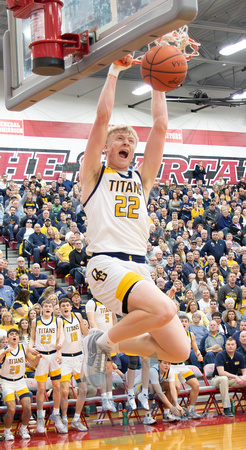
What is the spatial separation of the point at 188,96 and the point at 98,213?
946 inches

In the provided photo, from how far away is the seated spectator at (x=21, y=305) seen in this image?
11.6 metres

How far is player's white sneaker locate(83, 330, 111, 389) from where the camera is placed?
15.6ft

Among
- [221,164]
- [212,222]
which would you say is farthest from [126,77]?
[212,222]

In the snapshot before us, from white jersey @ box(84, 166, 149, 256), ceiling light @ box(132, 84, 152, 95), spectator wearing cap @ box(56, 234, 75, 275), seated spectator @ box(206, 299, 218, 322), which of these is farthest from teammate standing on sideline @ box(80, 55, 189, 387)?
ceiling light @ box(132, 84, 152, 95)

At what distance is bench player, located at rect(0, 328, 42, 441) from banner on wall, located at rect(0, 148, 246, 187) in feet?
46.1

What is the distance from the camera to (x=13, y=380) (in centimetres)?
955

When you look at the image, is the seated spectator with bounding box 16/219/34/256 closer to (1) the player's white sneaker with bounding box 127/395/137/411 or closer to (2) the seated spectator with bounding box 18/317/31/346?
(2) the seated spectator with bounding box 18/317/31/346

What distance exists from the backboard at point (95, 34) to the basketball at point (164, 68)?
0.39m

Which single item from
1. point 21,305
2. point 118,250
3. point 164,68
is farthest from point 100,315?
point 164,68

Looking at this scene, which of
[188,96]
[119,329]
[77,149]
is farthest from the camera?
[188,96]

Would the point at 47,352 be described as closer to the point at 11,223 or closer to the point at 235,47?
the point at 11,223

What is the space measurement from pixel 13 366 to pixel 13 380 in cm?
22

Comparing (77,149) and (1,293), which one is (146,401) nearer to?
(1,293)

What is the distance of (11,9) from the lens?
4812 mm
